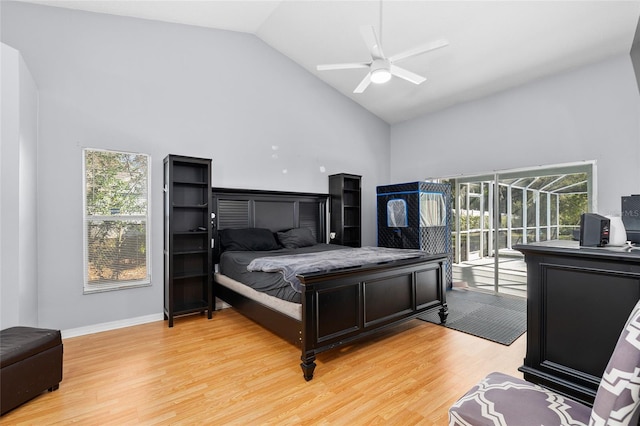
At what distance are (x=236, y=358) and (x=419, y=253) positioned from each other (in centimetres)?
225

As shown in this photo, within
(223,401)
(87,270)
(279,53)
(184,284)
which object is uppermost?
(279,53)

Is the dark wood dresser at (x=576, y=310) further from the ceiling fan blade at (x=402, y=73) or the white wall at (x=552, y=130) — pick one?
the white wall at (x=552, y=130)

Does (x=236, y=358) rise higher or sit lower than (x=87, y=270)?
lower

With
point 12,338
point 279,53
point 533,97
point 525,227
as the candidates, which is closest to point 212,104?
point 279,53

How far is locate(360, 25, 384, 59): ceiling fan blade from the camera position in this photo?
262cm

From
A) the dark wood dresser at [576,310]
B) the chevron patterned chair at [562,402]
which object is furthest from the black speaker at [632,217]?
the chevron patterned chair at [562,402]

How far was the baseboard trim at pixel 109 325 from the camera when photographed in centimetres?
337

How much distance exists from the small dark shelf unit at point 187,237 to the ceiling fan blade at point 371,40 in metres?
2.35

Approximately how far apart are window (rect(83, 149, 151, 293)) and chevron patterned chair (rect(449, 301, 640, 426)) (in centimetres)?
378

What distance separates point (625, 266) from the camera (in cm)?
160

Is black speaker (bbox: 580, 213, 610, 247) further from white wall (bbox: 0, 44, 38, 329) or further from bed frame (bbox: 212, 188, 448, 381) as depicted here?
white wall (bbox: 0, 44, 38, 329)

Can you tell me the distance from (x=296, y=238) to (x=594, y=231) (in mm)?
3535

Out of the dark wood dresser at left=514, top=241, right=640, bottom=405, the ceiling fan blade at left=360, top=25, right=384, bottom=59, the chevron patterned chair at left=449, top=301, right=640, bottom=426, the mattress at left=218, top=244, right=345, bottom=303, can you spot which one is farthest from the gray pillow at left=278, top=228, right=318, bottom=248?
the chevron patterned chair at left=449, top=301, right=640, bottom=426

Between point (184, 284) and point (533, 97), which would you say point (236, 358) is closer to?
point (184, 284)
